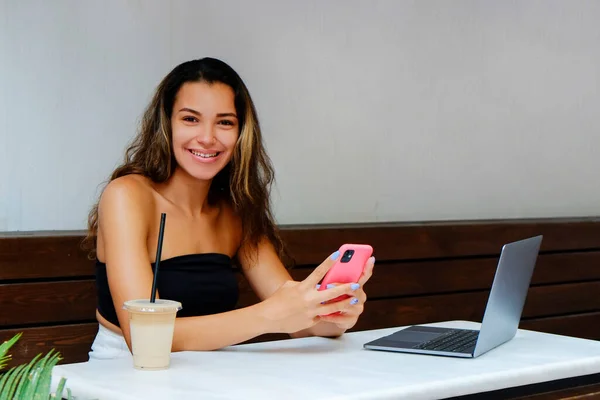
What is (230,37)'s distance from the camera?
3.21 meters

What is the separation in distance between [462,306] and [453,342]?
164 cm

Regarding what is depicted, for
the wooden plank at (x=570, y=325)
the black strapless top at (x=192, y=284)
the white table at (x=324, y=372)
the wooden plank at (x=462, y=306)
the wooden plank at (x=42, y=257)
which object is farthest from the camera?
the wooden plank at (x=570, y=325)

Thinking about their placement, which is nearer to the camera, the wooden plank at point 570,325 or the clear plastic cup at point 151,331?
the clear plastic cup at point 151,331

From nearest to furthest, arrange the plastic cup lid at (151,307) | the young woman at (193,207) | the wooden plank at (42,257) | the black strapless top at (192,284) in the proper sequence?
the plastic cup lid at (151,307), the young woman at (193,207), the black strapless top at (192,284), the wooden plank at (42,257)

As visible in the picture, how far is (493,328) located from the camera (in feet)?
6.29

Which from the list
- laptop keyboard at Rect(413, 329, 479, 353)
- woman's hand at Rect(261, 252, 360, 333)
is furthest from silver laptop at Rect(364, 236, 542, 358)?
woman's hand at Rect(261, 252, 360, 333)

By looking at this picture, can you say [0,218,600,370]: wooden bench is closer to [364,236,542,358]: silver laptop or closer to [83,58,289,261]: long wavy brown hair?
[83,58,289,261]: long wavy brown hair

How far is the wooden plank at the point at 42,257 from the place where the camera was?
8.45 feet

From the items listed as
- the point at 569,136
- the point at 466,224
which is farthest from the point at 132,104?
the point at 569,136

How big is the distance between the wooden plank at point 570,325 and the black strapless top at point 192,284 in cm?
181

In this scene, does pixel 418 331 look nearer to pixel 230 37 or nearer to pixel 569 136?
pixel 230 37

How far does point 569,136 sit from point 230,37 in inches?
74.8

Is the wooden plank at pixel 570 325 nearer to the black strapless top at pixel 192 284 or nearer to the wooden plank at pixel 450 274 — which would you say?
the wooden plank at pixel 450 274

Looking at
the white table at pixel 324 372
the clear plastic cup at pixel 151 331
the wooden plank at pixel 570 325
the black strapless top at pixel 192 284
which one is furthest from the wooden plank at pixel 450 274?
the clear plastic cup at pixel 151 331
